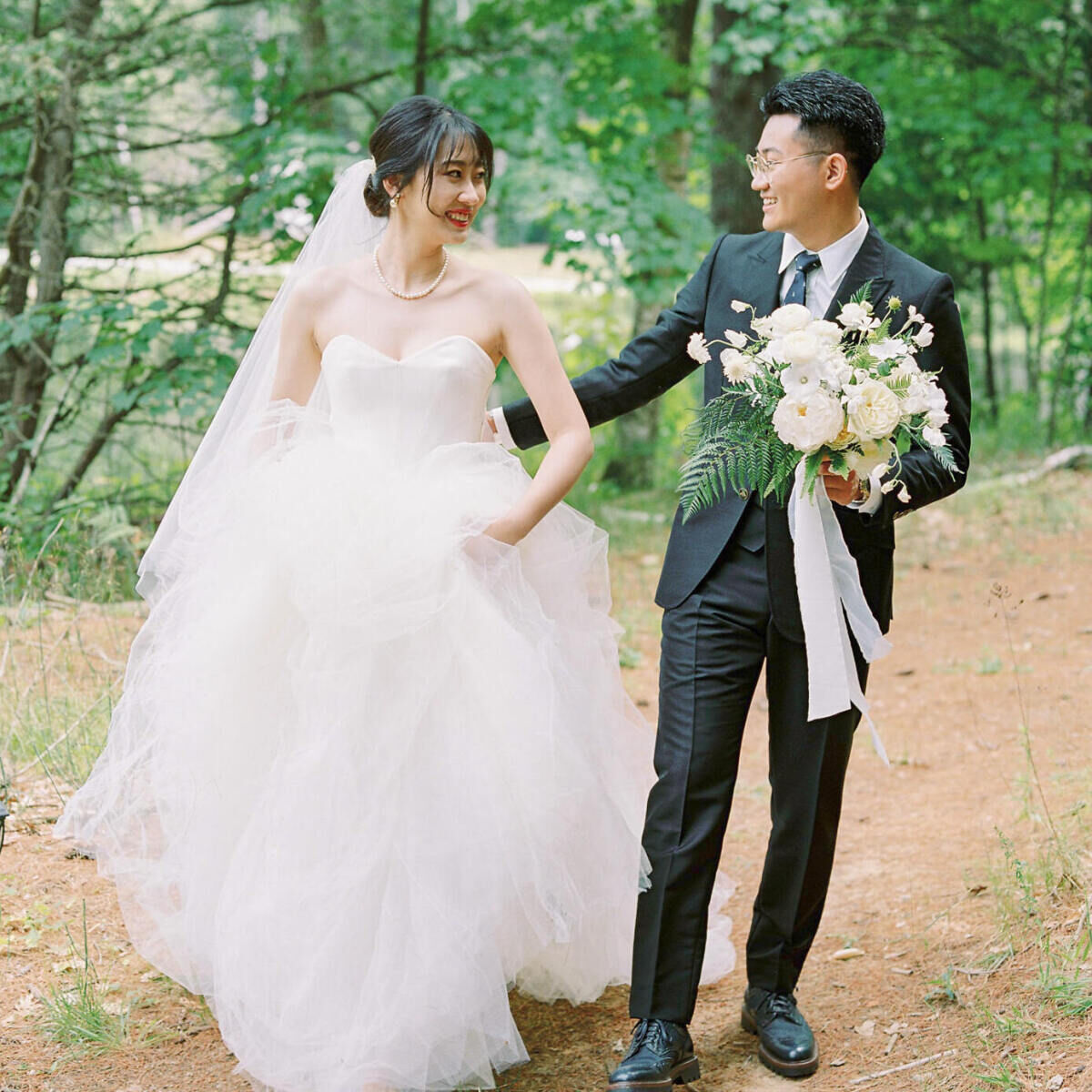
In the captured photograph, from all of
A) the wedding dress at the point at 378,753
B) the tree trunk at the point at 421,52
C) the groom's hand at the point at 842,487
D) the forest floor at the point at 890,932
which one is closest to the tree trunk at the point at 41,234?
the forest floor at the point at 890,932

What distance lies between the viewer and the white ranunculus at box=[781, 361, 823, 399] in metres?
2.90

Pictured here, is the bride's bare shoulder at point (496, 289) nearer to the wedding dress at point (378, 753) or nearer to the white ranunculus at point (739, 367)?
the wedding dress at point (378, 753)

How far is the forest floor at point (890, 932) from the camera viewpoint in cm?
338

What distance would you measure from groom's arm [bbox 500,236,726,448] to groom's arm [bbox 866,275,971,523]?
0.62 metres

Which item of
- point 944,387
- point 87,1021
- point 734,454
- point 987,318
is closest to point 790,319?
point 734,454

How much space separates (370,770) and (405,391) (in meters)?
0.97

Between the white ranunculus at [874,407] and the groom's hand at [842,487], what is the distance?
0.23 m

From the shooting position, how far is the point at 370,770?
3.12 metres

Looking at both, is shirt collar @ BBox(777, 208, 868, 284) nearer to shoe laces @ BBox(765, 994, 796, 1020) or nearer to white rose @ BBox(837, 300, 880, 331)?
white rose @ BBox(837, 300, 880, 331)

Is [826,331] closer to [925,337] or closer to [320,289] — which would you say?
[925,337]

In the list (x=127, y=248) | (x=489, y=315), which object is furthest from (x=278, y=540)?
(x=127, y=248)

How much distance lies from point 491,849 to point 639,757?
0.76m

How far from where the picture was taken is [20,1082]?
3322 millimetres

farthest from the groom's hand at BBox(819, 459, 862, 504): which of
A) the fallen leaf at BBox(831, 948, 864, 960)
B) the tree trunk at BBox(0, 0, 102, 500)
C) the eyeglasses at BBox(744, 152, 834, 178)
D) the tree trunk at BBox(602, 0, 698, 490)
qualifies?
the tree trunk at BBox(602, 0, 698, 490)
